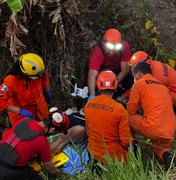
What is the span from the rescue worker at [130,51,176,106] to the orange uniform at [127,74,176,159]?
0.48 metres

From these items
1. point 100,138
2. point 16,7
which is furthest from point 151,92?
point 16,7

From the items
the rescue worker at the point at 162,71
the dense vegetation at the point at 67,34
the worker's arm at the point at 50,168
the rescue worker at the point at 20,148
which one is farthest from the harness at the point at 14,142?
the rescue worker at the point at 162,71

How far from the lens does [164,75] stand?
20.0 ft

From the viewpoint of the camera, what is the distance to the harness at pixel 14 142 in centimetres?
455

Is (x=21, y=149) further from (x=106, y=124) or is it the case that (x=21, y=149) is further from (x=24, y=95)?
(x=24, y=95)

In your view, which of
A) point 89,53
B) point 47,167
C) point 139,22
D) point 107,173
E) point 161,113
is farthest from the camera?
point 139,22

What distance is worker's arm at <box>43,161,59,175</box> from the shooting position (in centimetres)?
495

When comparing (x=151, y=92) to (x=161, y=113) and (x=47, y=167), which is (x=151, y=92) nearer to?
(x=161, y=113)

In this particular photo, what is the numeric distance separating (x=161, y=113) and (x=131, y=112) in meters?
0.47

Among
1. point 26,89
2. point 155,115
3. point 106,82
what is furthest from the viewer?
point 26,89

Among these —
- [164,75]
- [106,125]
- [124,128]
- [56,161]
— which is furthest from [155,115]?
[56,161]

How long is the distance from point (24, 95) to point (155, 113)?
178 centimetres

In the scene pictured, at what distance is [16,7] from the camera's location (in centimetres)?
507

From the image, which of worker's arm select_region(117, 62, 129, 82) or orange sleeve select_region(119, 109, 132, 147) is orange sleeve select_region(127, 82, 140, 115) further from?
worker's arm select_region(117, 62, 129, 82)
